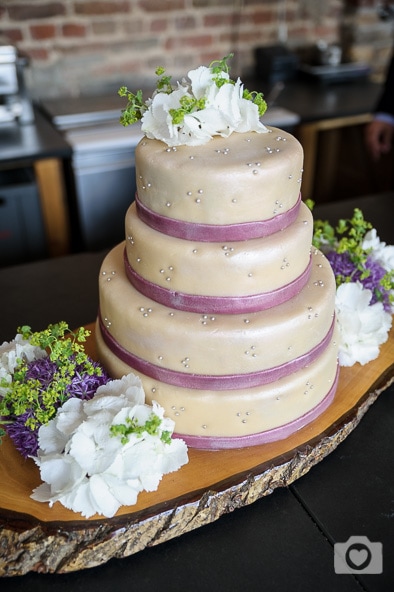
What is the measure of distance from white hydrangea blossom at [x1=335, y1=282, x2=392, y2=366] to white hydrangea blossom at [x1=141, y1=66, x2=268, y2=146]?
17.5 inches

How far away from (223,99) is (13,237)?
1.73 metres

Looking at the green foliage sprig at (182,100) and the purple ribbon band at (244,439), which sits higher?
the green foliage sprig at (182,100)

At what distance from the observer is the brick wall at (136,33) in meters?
2.79

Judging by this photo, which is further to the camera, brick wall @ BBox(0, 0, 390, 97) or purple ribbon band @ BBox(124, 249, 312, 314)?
brick wall @ BBox(0, 0, 390, 97)

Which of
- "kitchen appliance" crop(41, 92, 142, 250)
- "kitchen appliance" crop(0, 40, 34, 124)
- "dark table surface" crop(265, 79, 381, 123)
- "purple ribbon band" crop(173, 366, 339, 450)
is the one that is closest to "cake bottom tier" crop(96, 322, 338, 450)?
"purple ribbon band" crop(173, 366, 339, 450)

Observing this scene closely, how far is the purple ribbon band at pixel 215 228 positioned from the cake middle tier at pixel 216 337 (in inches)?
5.0

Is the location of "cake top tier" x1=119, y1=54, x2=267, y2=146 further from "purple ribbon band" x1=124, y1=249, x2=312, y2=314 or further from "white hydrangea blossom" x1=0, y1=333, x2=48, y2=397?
"white hydrangea blossom" x1=0, y1=333, x2=48, y2=397

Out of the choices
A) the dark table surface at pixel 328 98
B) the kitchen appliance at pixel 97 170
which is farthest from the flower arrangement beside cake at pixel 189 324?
the dark table surface at pixel 328 98

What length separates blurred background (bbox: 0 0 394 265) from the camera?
2.52 m

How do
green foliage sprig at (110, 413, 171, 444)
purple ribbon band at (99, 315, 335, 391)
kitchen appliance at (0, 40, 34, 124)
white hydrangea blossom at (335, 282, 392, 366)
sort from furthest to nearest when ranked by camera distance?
kitchen appliance at (0, 40, 34, 124), white hydrangea blossom at (335, 282, 392, 366), purple ribbon band at (99, 315, 335, 391), green foliage sprig at (110, 413, 171, 444)

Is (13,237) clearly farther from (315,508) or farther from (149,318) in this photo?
(315,508)

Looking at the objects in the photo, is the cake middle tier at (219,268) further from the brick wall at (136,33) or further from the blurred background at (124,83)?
the brick wall at (136,33)

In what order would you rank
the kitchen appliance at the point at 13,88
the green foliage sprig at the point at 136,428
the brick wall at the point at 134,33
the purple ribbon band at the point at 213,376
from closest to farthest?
the green foliage sprig at the point at 136,428 → the purple ribbon band at the point at 213,376 → the kitchen appliance at the point at 13,88 → the brick wall at the point at 134,33

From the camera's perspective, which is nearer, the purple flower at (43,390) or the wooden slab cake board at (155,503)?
the wooden slab cake board at (155,503)
